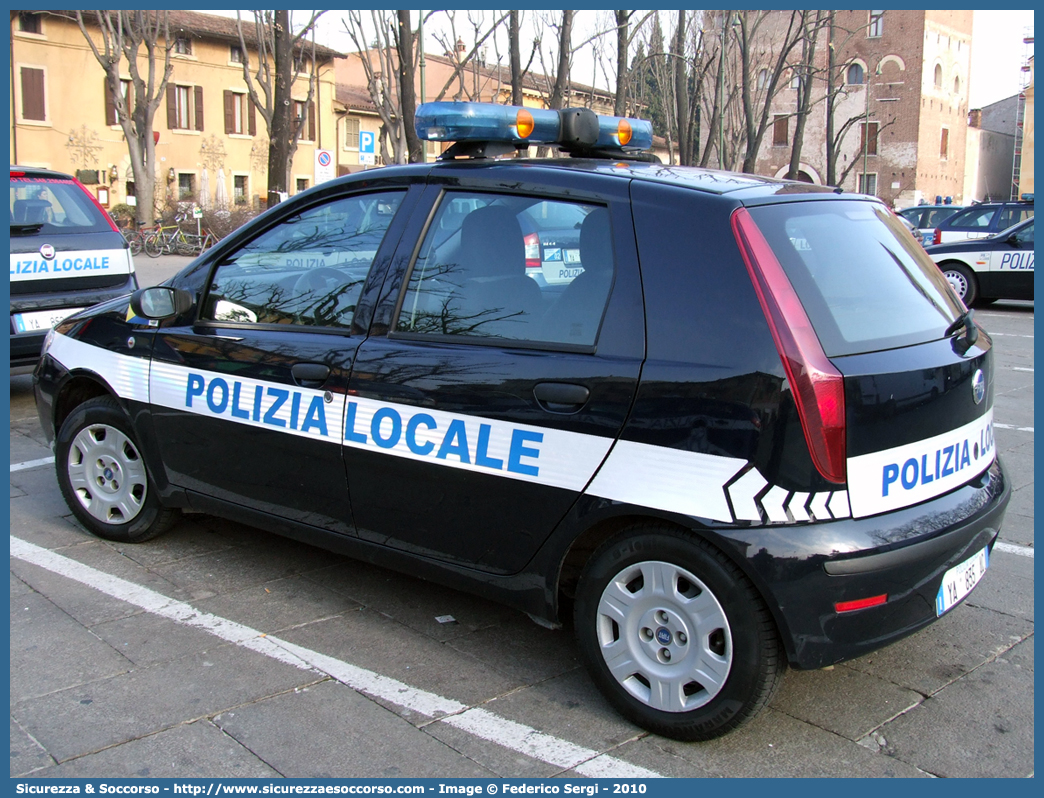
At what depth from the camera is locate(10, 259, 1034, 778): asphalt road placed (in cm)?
276

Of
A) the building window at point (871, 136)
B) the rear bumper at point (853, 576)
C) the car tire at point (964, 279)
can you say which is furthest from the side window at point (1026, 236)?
the building window at point (871, 136)

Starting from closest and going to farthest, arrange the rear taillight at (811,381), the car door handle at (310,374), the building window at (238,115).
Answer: the rear taillight at (811,381) < the car door handle at (310,374) < the building window at (238,115)

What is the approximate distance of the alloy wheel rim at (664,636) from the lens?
2715 mm

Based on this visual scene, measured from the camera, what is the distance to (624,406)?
Result: 111 inches

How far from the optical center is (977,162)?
66688mm

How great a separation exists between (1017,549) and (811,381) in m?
2.61

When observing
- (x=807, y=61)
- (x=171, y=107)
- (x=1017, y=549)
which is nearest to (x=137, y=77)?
(x=171, y=107)

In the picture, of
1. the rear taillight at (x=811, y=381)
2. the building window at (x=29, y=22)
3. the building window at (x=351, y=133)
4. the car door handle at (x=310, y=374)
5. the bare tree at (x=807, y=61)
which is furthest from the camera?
the building window at (x=351, y=133)

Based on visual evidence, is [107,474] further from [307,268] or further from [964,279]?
[964,279]

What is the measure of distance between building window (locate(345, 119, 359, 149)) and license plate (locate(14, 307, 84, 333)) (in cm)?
4606

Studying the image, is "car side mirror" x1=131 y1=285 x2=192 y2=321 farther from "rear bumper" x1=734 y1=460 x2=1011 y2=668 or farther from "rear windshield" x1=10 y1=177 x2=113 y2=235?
"rear windshield" x1=10 y1=177 x2=113 y2=235

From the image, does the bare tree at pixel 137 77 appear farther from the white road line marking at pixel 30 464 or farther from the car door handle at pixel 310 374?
the car door handle at pixel 310 374

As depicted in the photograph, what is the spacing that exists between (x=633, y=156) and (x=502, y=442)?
5.44 ft

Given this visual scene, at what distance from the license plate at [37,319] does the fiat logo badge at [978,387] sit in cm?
629
